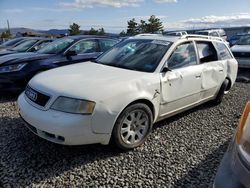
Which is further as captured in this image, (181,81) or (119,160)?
(181,81)

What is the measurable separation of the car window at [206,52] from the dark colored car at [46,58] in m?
3.06

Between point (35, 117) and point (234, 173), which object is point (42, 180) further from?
point (234, 173)

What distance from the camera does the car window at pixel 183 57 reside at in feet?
14.0

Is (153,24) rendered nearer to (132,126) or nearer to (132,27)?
(132,27)

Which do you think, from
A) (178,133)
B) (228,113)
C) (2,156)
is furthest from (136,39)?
(2,156)

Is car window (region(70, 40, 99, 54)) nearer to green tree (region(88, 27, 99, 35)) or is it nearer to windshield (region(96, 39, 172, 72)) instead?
windshield (region(96, 39, 172, 72))

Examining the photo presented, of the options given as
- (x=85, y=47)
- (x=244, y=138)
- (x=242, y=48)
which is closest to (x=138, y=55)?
(x=244, y=138)

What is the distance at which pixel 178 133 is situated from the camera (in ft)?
14.1

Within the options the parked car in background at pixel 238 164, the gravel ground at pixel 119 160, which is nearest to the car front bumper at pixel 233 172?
the parked car in background at pixel 238 164

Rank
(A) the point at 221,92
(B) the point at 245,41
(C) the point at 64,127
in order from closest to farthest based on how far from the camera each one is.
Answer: (C) the point at 64,127
(A) the point at 221,92
(B) the point at 245,41

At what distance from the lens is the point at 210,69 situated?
5.01 meters

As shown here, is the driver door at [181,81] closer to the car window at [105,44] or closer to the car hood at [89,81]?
the car hood at [89,81]

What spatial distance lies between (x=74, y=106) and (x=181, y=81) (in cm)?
190

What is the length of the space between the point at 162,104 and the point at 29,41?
8.15 m
